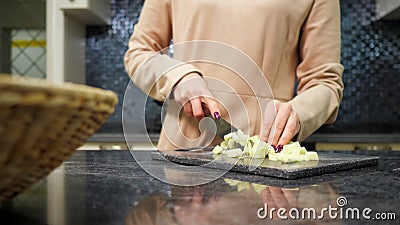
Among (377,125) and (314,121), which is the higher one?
(314,121)

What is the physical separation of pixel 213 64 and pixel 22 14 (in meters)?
1.54

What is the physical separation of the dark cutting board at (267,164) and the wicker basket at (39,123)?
32 centimetres

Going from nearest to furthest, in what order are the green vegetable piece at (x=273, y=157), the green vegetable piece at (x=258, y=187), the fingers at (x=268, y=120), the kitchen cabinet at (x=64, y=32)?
1. the green vegetable piece at (x=258, y=187)
2. the green vegetable piece at (x=273, y=157)
3. the fingers at (x=268, y=120)
4. the kitchen cabinet at (x=64, y=32)

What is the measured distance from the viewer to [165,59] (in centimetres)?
100

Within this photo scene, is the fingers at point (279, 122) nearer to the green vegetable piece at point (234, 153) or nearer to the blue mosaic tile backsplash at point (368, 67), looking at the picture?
the green vegetable piece at point (234, 153)

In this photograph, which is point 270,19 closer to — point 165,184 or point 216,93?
point 216,93

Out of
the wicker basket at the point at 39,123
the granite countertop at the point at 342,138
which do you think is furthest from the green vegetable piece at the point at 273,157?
the granite countertop at the point at 342,138

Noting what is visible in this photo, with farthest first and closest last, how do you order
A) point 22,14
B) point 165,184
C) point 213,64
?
point 22,14
point 213,64
point 165,184

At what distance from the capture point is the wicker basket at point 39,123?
0.29 m

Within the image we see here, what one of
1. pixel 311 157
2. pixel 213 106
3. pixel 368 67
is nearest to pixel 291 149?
pixel 311 157

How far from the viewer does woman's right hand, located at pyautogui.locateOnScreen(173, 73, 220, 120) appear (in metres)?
0.86

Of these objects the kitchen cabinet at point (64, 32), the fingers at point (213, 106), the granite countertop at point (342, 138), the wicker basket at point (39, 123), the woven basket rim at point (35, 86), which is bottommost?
the granite countertop at point (342, 138)

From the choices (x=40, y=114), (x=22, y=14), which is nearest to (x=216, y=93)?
(x=40, y=114)

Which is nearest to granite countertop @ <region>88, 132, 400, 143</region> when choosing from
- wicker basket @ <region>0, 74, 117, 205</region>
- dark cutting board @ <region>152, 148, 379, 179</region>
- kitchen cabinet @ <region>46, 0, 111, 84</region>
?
kitchen cabinet @ <region>46, 0, 111, 84</region>
